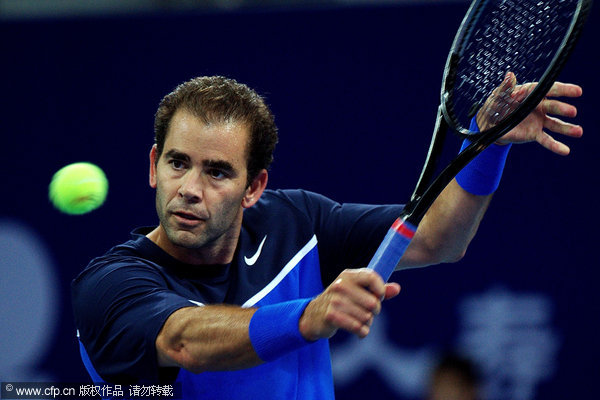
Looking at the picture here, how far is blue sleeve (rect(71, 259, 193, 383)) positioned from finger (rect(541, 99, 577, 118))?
1.17 m

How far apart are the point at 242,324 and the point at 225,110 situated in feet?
2.57

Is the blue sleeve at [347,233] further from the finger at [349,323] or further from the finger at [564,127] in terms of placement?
the finger at [349,323]

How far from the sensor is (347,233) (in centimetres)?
294

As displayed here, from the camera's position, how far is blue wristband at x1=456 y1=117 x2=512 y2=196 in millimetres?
2660

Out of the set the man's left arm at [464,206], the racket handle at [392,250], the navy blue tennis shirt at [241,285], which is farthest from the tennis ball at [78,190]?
the racket handle at [392,250]

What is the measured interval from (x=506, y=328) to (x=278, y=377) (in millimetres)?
1971

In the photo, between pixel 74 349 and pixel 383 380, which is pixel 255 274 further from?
pixel 74 349

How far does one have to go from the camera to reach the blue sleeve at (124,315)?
2184 millimetres

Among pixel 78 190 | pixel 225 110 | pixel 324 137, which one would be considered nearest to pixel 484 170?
pixel 225 110

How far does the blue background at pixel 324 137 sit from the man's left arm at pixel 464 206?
142 cm

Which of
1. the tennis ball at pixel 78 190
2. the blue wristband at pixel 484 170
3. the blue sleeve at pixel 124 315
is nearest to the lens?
the blue sleeve at pixel 124 315

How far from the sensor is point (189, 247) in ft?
8.21

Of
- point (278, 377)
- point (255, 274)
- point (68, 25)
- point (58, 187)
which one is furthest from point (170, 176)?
point (68, 25)

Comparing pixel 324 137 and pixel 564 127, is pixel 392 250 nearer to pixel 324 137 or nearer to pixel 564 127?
pixel 564 127
